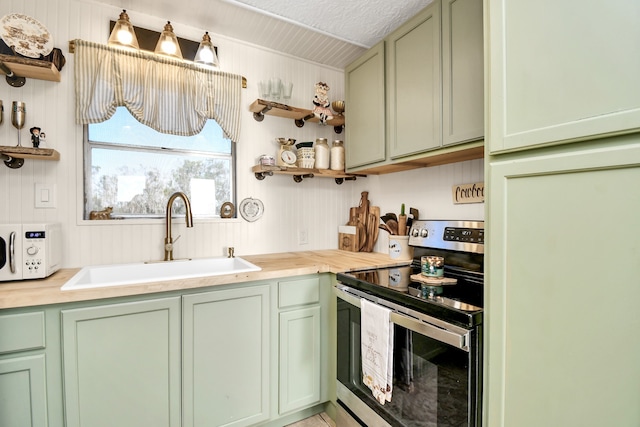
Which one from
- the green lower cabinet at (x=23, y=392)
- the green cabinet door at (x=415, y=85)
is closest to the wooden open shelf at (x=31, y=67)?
the green lower cabinet at (x=23, y=392)

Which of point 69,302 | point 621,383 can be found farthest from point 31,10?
point 621,383

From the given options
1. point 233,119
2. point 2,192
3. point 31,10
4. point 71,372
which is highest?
point 31,10

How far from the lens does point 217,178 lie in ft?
7.00

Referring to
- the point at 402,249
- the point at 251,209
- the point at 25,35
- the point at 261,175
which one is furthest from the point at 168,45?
the point at 402,249

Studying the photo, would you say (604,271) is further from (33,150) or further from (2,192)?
(2,192)

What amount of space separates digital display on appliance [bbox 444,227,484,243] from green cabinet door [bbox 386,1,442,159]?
0.48 m

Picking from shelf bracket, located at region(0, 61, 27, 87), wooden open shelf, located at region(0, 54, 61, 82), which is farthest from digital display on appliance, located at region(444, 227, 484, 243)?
shelf bracket, located at region(0, 61, 27, 87)

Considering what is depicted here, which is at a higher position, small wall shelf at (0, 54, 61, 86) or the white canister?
small wall shelf at (0, 54, 61, 86)

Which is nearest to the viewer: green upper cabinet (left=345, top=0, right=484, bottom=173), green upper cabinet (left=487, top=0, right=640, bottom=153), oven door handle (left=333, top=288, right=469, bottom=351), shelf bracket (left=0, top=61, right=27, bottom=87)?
green upper cabinet (left=487, top=0, right=640, bottom=153)

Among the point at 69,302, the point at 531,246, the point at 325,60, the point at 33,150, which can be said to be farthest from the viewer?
the point at 325,60

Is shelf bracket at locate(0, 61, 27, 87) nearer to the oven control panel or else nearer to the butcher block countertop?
the butcher block countertop

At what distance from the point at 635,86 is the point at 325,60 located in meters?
2.13

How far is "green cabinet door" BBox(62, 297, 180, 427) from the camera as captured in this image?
1231mm

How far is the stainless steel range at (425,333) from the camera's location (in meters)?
1.03
